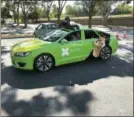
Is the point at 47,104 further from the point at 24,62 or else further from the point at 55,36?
the point at 55,36

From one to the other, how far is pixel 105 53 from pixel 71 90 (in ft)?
11.9

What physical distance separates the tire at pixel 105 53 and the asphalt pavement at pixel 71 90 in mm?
562

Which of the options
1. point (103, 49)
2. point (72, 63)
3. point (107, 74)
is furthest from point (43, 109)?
point (103, 49)

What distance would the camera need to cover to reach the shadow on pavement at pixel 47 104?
441 centimetres

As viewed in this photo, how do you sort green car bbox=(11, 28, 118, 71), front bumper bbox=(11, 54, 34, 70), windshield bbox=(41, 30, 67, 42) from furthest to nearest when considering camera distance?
windshield bbox=(41, 30, 67, 42) → green car bbox=(11, 28, 118, 71) → front bumper bbox=(11, 54, 34, 70)

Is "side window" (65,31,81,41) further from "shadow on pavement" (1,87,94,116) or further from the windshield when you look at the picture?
"shadow on pavement" (1,87,94,116)

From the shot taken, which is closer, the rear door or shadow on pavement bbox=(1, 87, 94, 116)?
shadow on pavement bbox=(1, 87, 94, 116)

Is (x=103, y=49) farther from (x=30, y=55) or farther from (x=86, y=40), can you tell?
(x=30, y=55)

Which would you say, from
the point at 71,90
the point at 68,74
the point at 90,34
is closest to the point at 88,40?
the point at 90,34

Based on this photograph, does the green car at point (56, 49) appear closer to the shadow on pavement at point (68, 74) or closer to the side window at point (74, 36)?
the side window at point (74, 36)

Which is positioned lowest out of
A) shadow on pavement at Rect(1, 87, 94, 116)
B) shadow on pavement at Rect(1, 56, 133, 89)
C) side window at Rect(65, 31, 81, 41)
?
shadow on pavement at Rect(1, 87, 94, 116)

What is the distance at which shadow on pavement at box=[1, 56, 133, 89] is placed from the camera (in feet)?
20.6

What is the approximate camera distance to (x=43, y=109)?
454 centimetres

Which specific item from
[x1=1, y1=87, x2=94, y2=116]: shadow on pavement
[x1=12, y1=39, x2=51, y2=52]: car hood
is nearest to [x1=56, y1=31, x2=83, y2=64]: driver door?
[x1=12, y1=39, x2=51, y2=52]: car hood
